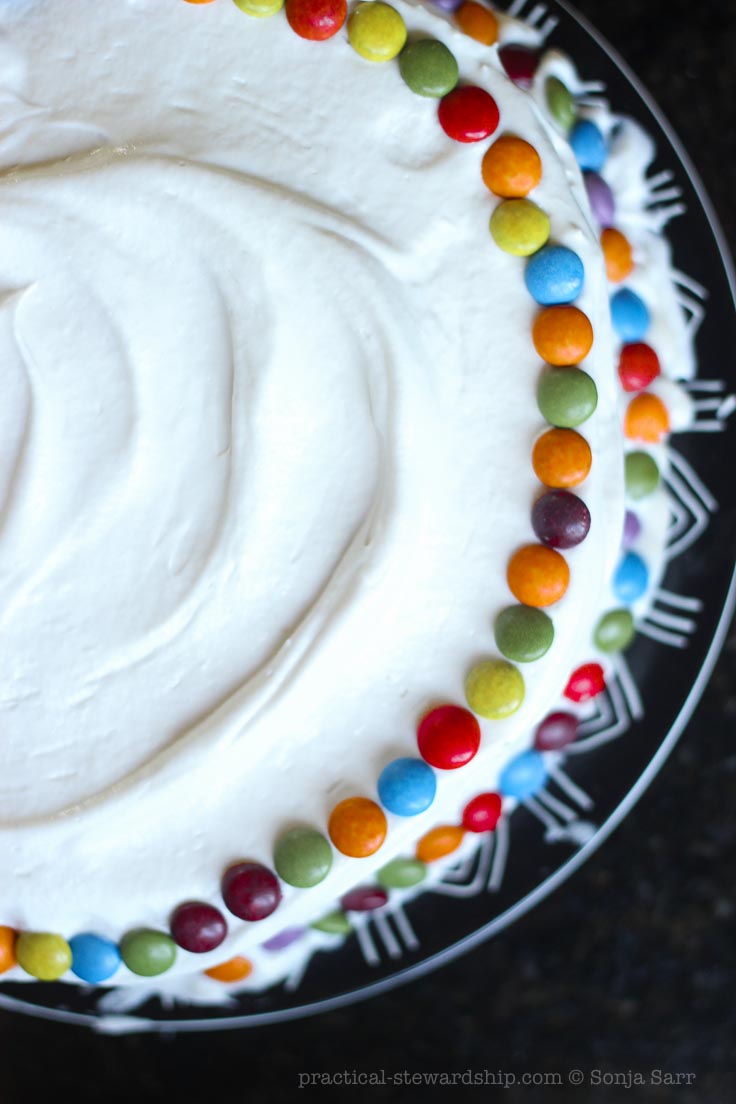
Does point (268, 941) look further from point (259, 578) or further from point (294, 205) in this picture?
point (294, 205)

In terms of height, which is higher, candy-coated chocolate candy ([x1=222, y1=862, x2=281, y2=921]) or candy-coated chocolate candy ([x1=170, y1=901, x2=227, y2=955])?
candy-coated chocolate candy ([x1=222, y1=862, x2=281, y2=921])

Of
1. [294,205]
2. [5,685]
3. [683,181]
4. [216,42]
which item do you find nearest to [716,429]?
[683,181]

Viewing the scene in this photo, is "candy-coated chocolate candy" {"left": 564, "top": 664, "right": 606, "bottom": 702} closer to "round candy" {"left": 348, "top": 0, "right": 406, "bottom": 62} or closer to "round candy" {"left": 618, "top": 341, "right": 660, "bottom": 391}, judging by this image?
"round candy" {"left": 618, "top": 341, "right": 660, "bottom": 391}

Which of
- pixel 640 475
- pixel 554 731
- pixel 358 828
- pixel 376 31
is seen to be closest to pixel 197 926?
pixel 358 828

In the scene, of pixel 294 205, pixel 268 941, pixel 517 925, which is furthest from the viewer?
pixel 517 925

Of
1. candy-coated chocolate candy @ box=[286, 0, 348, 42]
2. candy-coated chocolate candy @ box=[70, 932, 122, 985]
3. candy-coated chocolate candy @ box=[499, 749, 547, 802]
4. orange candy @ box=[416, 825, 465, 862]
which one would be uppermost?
candy-coated chocolate candy @ box=[286, 0, 348, 42]

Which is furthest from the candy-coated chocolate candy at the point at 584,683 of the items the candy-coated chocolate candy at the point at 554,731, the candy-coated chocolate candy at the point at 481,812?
the candy-coated chocolate candy at the point at 481,812

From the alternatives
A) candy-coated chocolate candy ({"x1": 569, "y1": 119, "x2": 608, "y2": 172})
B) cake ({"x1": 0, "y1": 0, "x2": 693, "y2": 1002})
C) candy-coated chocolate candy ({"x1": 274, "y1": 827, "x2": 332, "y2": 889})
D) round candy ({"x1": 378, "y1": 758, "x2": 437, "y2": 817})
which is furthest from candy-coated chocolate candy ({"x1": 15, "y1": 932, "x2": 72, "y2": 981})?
candy-coated chocolate candy ({"x1": 569, "y1": 119, "x2": 608, "y2": 172})
